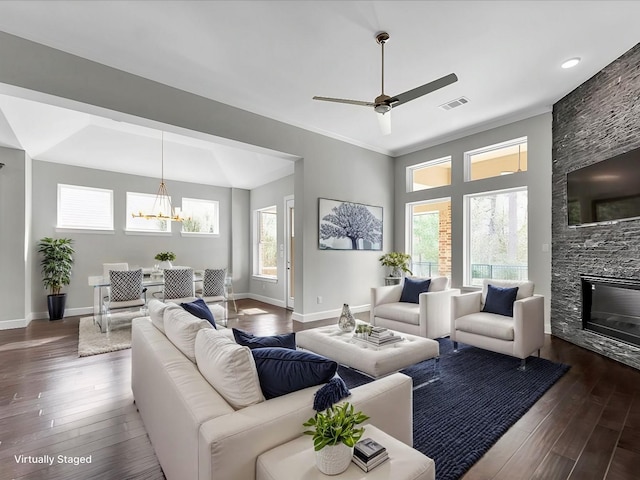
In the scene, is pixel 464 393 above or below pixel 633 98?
below

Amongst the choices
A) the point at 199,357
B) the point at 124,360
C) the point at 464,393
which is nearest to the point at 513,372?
the point at 464,393

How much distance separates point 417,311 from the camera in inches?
163

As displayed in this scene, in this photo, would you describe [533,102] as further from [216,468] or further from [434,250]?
[216,468]

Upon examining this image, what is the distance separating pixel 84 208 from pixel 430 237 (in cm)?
660

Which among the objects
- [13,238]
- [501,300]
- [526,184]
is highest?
[526,184]

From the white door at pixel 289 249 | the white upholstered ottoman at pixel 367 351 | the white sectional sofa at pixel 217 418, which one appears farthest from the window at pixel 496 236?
the white sectional sofa at pixel 217 418

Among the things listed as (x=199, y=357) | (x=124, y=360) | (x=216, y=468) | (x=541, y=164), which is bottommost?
(x=124, y=360)

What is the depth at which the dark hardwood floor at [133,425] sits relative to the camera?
1.84 m

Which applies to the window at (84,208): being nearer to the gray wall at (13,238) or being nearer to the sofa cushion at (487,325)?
the gray wall at (13,238)

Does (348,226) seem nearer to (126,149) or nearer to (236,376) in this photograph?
(126,149)

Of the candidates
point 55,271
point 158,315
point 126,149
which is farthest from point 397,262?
point 55,271

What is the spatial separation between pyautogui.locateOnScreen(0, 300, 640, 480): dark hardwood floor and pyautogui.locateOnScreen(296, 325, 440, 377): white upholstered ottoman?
80cm

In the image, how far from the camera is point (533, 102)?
4.46m

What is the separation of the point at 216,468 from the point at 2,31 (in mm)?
4038
